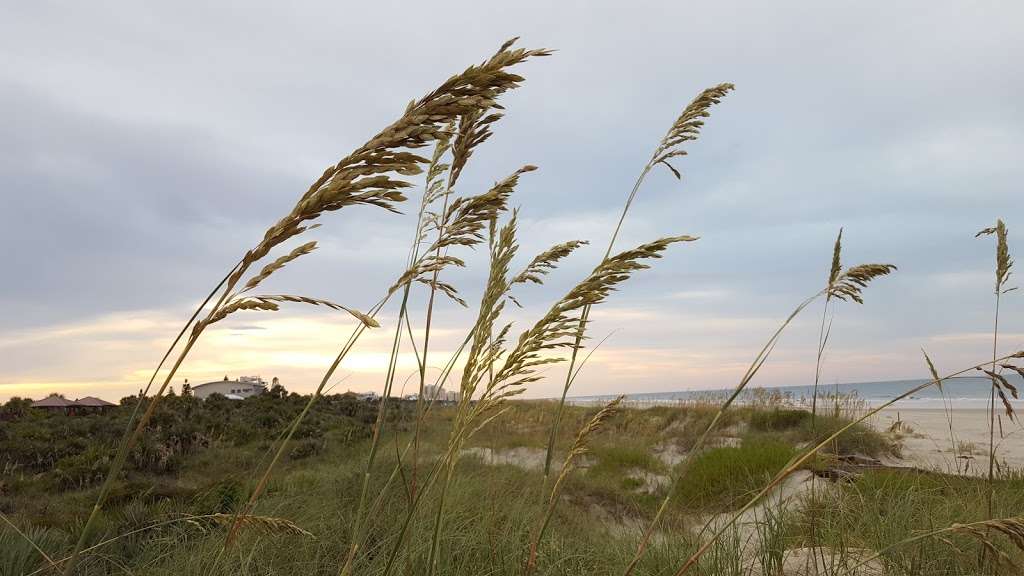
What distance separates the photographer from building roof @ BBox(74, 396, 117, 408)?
53.4 feet

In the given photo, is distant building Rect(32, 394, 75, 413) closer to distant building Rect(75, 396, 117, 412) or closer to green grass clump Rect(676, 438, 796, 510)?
distant building Rect(75, 396, 117, 412)

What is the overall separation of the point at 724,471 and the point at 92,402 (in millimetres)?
15285

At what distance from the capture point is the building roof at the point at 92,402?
53.4 feet

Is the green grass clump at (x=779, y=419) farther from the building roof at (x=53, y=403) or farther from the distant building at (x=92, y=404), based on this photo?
the building roof at (x=53, y=403)

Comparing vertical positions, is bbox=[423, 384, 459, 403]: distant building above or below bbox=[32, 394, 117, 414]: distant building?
above

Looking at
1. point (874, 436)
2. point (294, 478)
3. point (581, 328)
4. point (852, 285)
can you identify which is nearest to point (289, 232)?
point (581, 328)

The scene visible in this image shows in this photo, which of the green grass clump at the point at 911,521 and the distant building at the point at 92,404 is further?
the distant building at the point at 92,404

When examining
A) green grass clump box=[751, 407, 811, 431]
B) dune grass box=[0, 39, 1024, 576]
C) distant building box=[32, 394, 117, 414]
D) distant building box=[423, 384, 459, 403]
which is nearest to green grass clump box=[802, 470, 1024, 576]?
dune grass box=[0, 39, 1024, 576]

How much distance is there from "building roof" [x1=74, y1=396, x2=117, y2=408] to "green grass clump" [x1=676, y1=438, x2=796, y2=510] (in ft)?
46.9

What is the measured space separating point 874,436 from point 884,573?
9.75m

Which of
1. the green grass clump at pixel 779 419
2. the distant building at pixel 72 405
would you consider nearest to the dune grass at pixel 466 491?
the green grass clump at pixel 779 419

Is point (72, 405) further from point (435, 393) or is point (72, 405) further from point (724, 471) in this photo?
point (435, 393)

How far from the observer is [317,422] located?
13953 mm

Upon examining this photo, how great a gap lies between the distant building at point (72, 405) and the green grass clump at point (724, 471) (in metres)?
13.8
